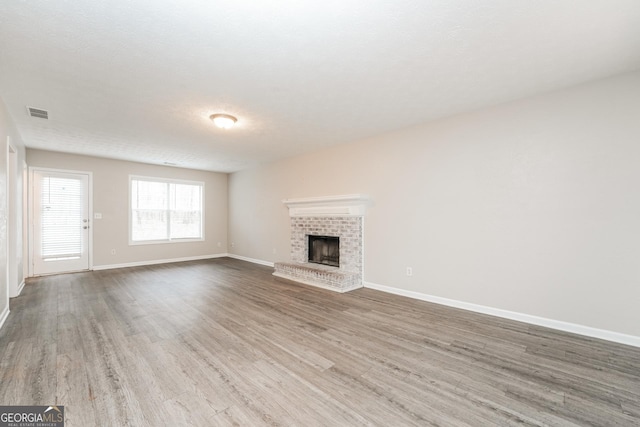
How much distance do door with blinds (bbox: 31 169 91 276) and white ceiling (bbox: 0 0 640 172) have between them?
2.31 metres

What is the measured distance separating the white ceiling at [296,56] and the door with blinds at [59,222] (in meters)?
2.31

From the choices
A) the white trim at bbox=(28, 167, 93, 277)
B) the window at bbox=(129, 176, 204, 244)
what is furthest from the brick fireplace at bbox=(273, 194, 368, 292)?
the white trim at bbox=(28, 167, 93, 277)

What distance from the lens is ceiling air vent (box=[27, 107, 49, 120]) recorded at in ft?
11.4

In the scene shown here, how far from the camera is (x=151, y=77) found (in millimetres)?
2719

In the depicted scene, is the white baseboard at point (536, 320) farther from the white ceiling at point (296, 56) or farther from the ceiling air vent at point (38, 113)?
the ceiling air vent at point (38, 113)

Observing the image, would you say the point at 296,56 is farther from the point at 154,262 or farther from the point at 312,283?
the point at 154,262

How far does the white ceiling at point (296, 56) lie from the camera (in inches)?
74.0

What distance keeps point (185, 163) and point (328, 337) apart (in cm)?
Result: 579

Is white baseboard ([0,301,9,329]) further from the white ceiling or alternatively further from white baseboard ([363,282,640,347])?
white baseboard ([363,282,640,347])

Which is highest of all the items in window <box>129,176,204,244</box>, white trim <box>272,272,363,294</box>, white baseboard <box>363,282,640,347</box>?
window <box>129,176,204,244</box>

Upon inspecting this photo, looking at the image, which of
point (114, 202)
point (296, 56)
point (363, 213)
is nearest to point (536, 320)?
point (363, 213)

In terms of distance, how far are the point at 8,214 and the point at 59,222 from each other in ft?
8.31

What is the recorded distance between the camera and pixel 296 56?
7.83 ft

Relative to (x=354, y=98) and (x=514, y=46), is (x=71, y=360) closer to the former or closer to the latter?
(x=354, y=98)
